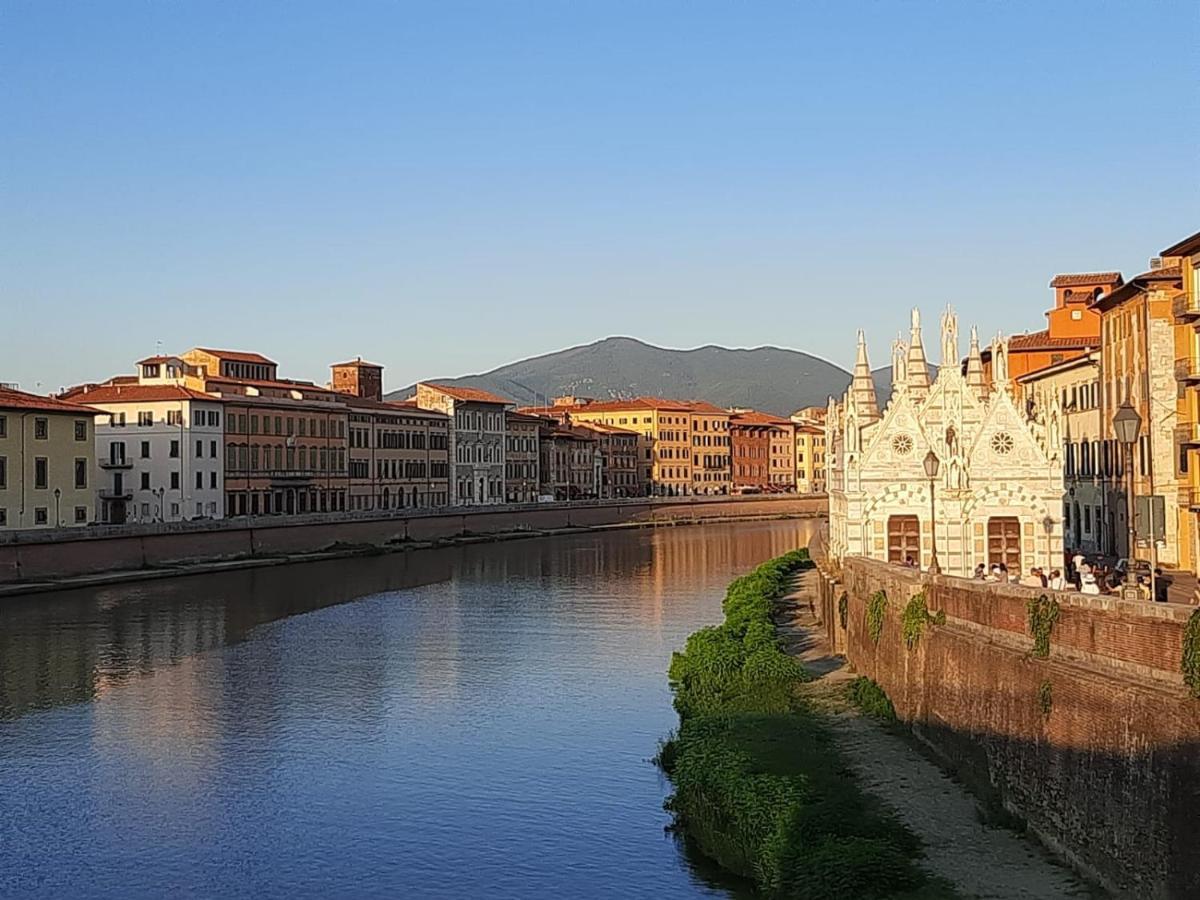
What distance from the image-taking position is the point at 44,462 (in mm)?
60438

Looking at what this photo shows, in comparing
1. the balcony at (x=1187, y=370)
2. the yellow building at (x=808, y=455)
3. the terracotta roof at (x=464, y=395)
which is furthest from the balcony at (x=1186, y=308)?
the yellow building at (x=808, y=455)

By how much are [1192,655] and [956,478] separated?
2265 centimetres

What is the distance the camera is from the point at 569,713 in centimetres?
3016

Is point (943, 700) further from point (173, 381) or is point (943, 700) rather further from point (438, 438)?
point (438, 438)

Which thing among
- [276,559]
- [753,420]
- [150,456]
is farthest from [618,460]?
[276,559]

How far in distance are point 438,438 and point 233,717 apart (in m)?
74.9

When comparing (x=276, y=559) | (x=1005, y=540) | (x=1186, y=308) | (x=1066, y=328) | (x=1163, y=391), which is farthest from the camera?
(x=276, y=559)

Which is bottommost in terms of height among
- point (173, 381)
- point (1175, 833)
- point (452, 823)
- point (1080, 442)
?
point (452, 823)

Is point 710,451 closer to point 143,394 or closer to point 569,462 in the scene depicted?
point 569,462

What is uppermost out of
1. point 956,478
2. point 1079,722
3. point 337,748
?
point 956,478

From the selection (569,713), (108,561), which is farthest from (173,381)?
(569,713)

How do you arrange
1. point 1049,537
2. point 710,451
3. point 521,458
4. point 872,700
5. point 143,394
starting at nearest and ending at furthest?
1. point 872,700
2. point 1049,537
3. point 143,394
4. point 521,458
5. point 710,451

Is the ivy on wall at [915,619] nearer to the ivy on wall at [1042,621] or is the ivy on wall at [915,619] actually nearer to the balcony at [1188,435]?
the ivy on wall at [1042,621]

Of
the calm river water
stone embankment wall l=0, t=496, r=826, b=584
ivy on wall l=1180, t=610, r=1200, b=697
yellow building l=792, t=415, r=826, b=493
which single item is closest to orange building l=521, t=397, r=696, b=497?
yellow building l=792, t=415, r=826, b=493
